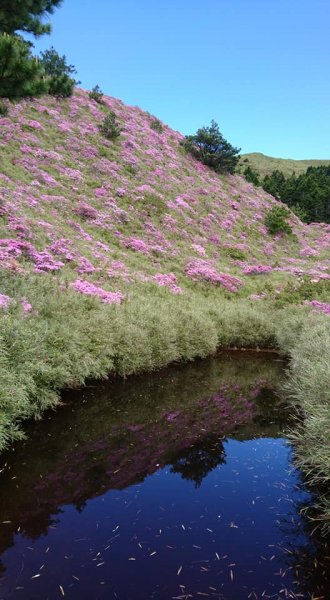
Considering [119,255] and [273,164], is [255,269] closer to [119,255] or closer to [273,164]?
[119,255]

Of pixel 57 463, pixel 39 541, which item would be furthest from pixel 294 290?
pixel 39 541

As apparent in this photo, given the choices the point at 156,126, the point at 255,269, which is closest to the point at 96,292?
the point at 255,269

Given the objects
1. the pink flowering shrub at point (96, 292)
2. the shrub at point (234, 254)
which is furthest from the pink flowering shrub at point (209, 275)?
the pink flowering shrub at point (96, 292)

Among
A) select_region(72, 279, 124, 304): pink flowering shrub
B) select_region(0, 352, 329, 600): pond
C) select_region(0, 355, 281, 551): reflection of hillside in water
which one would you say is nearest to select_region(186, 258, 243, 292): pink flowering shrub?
select_region(72, 279, 124, 304): pink flowering shrub

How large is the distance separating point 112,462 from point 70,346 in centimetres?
499

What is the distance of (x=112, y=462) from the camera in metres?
11.4

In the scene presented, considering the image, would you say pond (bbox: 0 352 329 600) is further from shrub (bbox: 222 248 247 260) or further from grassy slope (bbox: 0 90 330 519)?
shrub (bbox: 222 248 247 260)

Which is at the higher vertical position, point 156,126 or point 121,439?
point 156,126

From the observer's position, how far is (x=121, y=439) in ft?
42.5

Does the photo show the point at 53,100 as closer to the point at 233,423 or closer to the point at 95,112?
the point at 95,112

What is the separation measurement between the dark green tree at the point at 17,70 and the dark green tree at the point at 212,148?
49.1 m

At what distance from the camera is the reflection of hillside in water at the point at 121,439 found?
9531 mm

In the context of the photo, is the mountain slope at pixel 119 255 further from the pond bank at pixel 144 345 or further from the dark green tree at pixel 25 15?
the dark green tree at pixel 25 15

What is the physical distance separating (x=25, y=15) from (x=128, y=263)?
64.7 ft
